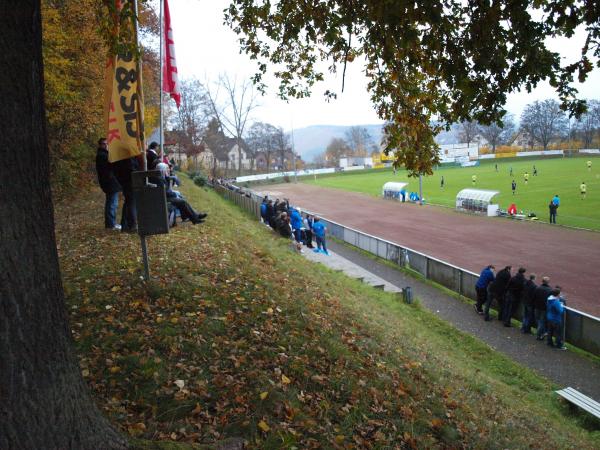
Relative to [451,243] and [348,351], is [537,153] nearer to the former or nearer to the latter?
[451,243]

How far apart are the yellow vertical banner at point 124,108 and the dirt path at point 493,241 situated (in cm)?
1561

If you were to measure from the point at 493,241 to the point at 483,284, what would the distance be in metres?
14.1

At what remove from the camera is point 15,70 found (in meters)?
3.03

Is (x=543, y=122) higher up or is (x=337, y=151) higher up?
Answer: (x=543, y=122)

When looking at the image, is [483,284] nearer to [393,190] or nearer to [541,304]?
[541,304]

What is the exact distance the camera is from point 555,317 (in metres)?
11.7

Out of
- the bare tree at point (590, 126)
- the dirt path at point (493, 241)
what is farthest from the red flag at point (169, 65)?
the bare tree at point (590, 126)

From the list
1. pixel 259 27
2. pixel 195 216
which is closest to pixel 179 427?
pixel 195 216

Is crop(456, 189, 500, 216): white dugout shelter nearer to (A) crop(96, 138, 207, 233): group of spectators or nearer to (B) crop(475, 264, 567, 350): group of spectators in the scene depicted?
(B) crop(475, 264, 567, 350): group of spectators

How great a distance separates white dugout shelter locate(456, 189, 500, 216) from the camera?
119 ft

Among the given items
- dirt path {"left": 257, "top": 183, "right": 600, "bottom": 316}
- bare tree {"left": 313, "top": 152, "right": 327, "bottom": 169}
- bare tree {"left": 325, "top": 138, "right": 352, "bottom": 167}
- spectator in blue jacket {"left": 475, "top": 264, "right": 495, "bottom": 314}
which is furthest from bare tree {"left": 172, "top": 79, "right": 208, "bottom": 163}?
bare tree {"left": 325, "top": 138, "right": 352, "bottom": 167}

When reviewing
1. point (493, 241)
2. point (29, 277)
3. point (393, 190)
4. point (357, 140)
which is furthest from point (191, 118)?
point (357, 140)

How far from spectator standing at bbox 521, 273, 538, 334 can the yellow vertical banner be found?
1079cm

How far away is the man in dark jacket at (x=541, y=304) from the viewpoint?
12.2 m
